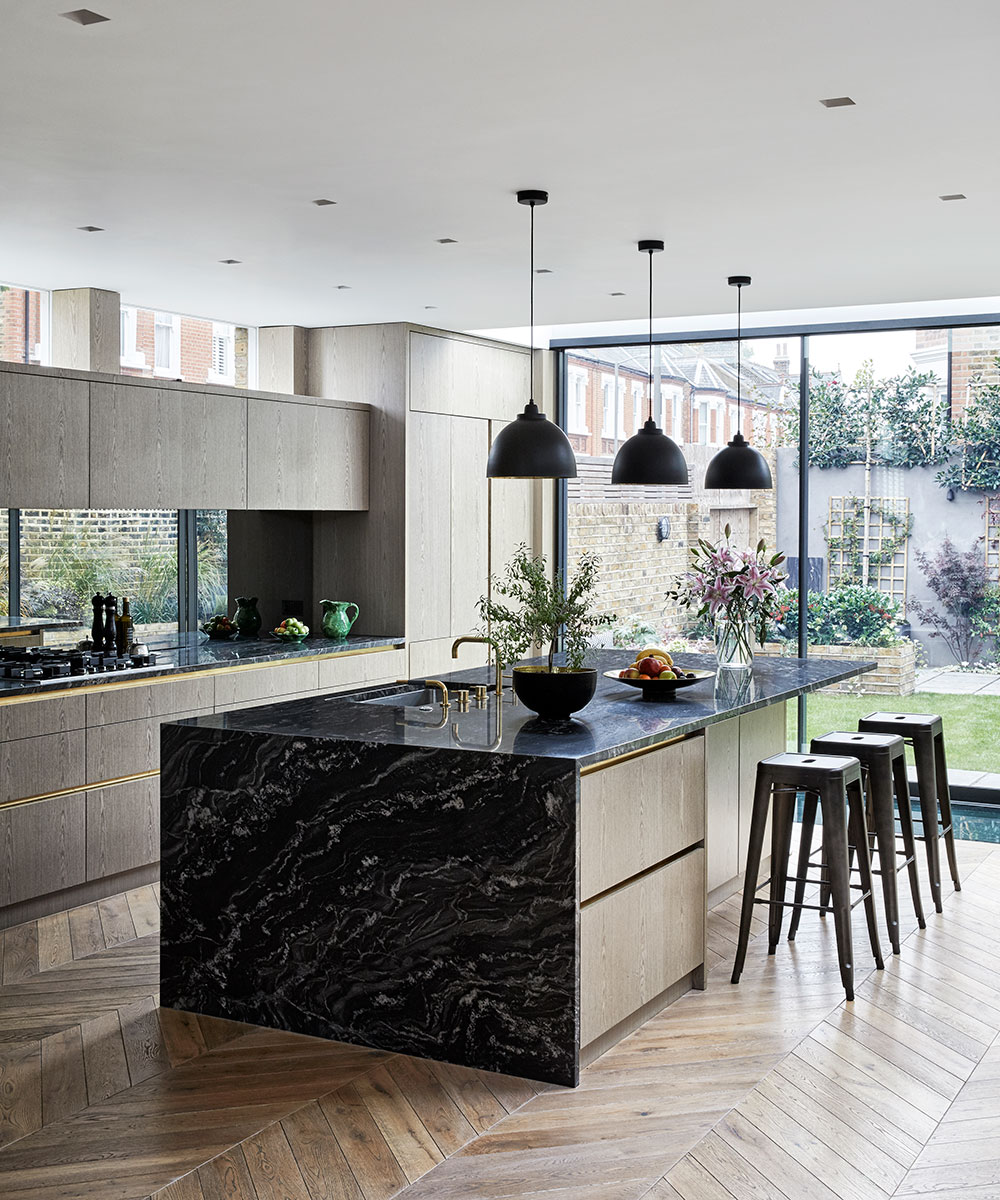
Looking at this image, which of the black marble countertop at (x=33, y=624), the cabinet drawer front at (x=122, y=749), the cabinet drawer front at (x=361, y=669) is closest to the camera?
the cabinet drawer front at (x=122, y=749)

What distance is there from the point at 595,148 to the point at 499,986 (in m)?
2.46

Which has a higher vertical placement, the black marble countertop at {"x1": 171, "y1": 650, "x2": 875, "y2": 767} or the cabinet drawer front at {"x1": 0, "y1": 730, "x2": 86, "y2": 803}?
the black marble countertop at {"x1": 171, "y1": 650, "x2": 875, "y2": 767}

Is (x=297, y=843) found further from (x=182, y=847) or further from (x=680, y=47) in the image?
(x=680, y=47)

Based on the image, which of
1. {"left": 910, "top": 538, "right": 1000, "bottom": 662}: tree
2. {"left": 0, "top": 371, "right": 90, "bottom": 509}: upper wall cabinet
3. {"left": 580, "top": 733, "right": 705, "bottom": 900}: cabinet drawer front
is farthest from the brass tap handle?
{"left": 910, "top": 538, "right": 1000, "bottom": 662}: tree

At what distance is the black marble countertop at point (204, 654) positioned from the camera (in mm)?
5124

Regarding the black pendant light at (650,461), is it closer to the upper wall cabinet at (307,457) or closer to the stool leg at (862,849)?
the stool leg at (862,849)

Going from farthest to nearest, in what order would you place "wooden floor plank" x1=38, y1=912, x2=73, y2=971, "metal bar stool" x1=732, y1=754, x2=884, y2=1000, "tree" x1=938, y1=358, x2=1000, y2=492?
"tree" x1=938, y1=358, x2=1000, y2=492 < "wooden floor plank" x1=38, y1=912, x2=73, y2=971 < "metal bar stool" x1=732, y1=754, x2=884, y2=1000

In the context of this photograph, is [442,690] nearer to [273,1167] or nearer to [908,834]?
[273,1167]

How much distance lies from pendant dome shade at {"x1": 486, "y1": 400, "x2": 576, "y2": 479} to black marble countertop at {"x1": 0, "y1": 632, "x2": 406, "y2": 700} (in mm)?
1874

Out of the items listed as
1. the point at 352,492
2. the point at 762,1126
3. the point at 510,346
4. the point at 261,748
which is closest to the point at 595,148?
the point at 261,748

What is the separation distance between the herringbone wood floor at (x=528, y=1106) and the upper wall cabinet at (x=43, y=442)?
6.35 feet

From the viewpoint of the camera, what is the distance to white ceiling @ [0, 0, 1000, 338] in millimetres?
2963

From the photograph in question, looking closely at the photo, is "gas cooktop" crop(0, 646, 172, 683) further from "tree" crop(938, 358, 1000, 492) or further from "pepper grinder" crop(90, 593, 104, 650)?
"tree" crop(938, 358, 1000, 492)

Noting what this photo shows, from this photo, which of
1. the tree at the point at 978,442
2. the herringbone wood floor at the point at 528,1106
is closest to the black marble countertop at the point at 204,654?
the herringbone wood floor at the point at 528,1106
